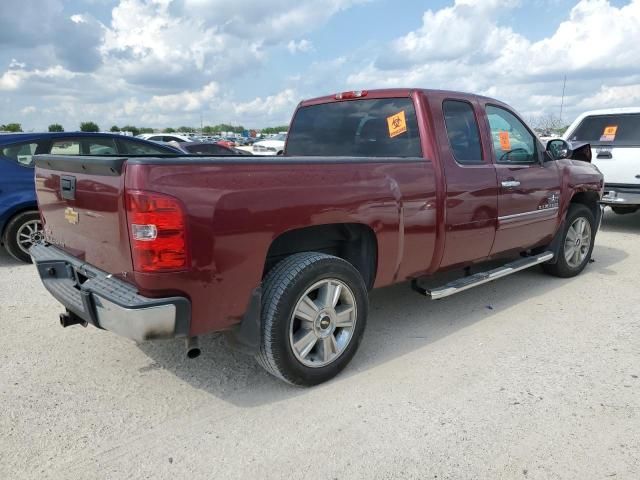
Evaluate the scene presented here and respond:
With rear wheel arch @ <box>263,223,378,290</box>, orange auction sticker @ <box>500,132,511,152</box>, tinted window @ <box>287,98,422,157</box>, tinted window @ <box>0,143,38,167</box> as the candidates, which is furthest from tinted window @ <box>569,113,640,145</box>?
tinted window @ <box>0,143,38,167</box>

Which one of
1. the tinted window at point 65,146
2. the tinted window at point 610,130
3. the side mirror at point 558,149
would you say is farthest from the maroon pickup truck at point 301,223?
the tinted window at point 610,130

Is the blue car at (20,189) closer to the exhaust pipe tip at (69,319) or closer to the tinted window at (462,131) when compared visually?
the exhaust pipe tip at (69,319)

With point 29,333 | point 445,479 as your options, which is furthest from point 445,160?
point 29,333

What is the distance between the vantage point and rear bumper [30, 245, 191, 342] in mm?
2543

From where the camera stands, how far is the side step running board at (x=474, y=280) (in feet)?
12.9

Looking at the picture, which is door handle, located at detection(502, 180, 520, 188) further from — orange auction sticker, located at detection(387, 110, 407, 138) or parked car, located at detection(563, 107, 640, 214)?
parked car, located at detection(563, 107, 640, 214)

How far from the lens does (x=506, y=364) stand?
3566mm

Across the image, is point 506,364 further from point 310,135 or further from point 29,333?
point 29,333

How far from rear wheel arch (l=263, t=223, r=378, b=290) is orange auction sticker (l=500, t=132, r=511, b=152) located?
1.82 m

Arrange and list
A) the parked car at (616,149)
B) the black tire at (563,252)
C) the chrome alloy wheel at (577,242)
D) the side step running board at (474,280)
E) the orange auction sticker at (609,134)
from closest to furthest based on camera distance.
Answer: the side step running board at (474,280) < the black tire at (563,252) < the chrome alloy wheel at (577,242) < the parked car at (616,149) < the orange auction sticker at (609,134)

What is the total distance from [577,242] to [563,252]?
0.27 meters

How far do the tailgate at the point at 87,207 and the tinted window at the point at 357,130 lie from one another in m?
2.11

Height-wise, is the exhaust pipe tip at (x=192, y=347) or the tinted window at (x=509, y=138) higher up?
the tinted window at (x=509, y=138)

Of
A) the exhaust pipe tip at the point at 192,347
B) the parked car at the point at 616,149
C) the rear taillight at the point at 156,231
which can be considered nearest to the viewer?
the rear taillight at the point at 156,231
